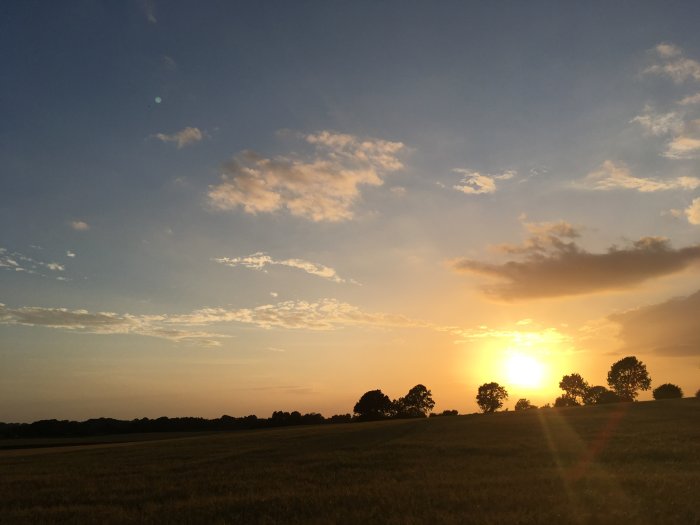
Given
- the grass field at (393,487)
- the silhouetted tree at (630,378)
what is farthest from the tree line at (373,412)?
the grass field at (393,487)

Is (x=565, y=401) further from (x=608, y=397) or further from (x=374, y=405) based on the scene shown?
(x=374, y=405)

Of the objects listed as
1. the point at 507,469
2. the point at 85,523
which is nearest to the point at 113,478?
the point at 85,523

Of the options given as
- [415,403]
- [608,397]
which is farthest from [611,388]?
[415,403]

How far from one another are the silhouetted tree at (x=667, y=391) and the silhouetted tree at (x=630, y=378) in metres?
3.24

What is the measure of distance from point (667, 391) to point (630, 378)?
9.96 m

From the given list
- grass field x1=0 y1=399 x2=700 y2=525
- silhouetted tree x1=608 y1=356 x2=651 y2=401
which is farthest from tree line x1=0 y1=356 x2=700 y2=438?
grass field x1=0 y1=399 x2=700 y2=525

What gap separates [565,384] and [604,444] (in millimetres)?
165683

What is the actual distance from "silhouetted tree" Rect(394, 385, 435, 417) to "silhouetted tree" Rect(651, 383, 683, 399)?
68.8m

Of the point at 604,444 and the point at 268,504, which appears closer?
the point at 268,504

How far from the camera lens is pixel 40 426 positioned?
134m

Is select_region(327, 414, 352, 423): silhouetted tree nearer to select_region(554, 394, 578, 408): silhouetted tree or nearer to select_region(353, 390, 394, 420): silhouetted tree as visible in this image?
select_region(353, 390, 394, 420): silhouetted tree

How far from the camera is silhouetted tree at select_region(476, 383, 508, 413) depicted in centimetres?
18388

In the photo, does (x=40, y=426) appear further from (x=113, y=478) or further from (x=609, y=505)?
(x=609, y=505)

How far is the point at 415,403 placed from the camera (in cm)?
17850
